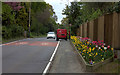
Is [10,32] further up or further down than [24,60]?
further up

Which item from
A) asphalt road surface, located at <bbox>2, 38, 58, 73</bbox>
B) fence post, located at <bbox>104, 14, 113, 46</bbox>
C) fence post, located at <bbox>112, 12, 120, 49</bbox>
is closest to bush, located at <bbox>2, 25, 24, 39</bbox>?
asphalt road surface, located at <bbox>2, 38, 58, 73</bbox>

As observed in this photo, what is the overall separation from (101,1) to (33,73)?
29.5m

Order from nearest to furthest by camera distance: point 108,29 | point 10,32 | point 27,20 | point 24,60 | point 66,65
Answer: point 66,65 → point 24,60 → point 108,29 → point 10,32 → point 27,20

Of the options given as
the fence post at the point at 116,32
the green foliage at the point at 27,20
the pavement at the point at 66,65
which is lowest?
the pavement at the point at 66,65

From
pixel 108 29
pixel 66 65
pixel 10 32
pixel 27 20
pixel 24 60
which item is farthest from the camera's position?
pixel 27 20

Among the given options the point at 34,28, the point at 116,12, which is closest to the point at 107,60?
the point at 116,12

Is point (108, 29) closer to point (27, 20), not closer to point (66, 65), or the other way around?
point (66, 65)

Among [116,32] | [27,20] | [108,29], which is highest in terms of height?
[27,20]

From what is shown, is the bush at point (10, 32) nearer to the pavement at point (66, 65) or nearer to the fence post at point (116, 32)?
the pavement at point (66, 65)

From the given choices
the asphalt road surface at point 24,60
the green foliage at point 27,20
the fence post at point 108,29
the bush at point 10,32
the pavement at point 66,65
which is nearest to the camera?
the pavement at point 66,65

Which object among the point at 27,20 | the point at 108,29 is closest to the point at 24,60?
the point at 108,29

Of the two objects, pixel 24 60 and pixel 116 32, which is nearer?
pixel 116 32

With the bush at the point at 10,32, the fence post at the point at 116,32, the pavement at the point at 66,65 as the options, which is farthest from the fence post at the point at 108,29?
the bush at the point at 10,32

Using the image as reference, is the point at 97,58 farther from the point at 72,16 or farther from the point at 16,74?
the point at 72,16
